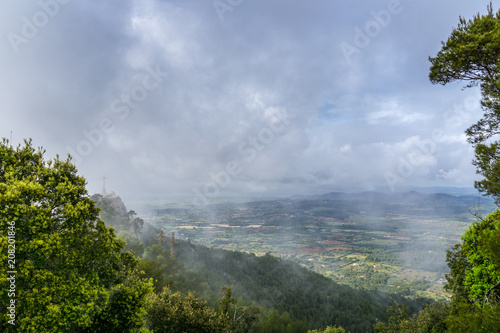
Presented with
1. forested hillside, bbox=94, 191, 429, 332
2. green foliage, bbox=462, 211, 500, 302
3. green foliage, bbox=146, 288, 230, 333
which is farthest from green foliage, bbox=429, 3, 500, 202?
forested hillside, bbox=94, 191, 429, 332

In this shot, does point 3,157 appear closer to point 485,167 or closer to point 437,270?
point 485,167

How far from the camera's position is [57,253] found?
32.2 ft

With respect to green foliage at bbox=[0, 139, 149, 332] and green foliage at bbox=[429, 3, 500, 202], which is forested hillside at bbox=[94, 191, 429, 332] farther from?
green foliage at bbox=[429, 3, 500, 202]

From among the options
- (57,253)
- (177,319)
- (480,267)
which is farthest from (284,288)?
(57,253)

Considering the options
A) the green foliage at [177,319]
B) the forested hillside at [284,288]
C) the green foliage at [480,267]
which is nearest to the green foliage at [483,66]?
the green foliage at [480,267]

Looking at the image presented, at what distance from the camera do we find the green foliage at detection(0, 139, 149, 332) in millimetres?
9117

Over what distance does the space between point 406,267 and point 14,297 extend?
190526 mm

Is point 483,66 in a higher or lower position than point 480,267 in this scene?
higher

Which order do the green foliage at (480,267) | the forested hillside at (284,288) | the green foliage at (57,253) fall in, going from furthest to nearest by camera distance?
the forested hillside at (284,288)
the green foliage at (480,267)
the green foliage at (57,253)

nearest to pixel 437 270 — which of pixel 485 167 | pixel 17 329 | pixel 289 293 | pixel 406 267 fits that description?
pixel 406 267

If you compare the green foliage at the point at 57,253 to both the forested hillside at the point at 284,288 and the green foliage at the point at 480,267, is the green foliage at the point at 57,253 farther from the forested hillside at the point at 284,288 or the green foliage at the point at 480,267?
the forested hillside at the point at 284,288

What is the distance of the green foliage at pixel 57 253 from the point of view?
9.12 metres

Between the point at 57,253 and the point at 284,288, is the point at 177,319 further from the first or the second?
the point at 284,288

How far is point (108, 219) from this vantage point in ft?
207
